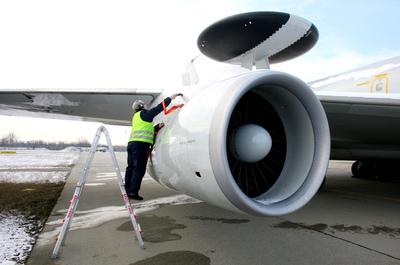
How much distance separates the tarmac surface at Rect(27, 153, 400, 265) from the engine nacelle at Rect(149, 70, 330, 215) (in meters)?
0.62

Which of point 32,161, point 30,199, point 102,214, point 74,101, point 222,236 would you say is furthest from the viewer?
point 32,161

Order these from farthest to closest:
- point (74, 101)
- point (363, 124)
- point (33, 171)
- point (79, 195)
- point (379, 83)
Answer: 1. point (33, 171)
2. point (379, 83)
3. point (74, 101)
4. point (363, 124)
5. point (79, 195)

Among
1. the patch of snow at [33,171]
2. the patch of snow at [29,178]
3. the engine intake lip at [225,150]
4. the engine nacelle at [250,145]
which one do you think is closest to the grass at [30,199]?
the patch of snow at [29,178]

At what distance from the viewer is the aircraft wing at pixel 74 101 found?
14.9 ft

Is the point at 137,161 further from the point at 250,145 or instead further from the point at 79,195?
the point at 250,145

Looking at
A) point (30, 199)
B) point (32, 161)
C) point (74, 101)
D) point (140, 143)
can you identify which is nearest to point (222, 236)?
point (140, 143)

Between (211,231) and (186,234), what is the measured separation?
31 centimetres

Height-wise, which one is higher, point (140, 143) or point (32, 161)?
point (140, 143)

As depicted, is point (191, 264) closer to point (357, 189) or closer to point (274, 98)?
point (274, 98)

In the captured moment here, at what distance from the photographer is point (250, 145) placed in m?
2.56

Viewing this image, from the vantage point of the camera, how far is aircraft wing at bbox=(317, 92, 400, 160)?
3619 mm

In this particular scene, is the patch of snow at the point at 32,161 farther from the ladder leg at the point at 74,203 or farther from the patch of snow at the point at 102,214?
the ladder leg at the point at 74,203

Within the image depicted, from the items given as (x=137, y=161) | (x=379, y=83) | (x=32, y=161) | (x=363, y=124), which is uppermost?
(x=379, y=83)

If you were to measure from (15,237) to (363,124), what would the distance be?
453 centimetres
